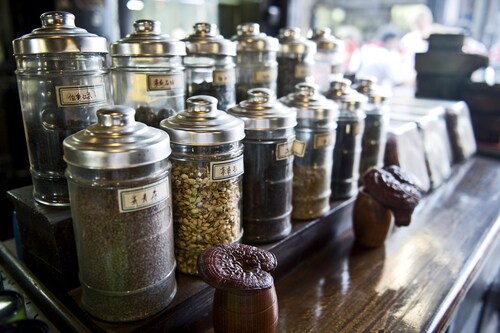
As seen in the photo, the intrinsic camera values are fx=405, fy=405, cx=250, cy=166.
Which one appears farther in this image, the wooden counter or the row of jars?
the wooden counter

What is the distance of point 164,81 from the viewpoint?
38.1 inches

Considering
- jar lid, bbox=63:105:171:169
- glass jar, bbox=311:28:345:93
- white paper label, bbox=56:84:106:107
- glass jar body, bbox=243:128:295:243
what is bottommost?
glass jar body, bbox=243:128:295:243

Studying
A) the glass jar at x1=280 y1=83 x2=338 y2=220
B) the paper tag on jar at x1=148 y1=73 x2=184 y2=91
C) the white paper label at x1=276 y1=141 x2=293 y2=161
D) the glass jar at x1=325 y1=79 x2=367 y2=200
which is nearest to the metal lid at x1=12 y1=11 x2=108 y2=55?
the paper tag on jar at x1=148 y1=73 x2=184 y2=91

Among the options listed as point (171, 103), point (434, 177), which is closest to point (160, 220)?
point (171, 103)

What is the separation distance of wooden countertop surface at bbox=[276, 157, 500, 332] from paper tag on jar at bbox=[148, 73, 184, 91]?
24.3 inches

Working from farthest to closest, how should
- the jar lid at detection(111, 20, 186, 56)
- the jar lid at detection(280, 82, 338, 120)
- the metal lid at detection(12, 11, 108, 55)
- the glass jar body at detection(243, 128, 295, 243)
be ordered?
1. the jar lid at detection(280, 82, 338, 120)
2. the glass jar body at detection(243, 128, 295, 243)
3. the jar lid at detection(111, 20, 186, 56)
4. the metal lid at detection(12, 11, 108, 55)

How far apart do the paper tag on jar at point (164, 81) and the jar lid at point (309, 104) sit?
0.35 m

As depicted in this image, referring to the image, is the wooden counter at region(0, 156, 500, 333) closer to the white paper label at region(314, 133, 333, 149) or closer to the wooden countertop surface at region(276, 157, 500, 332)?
the wooden countertop surface at region(276, 157, 500, 332)

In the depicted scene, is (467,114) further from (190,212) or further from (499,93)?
(190,212)

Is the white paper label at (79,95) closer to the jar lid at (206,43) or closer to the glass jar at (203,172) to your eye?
the glass jar at (203,172)

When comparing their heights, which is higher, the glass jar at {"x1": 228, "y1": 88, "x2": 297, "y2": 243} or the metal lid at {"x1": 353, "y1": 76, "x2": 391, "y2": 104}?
the metal lid at {"x1": 353, "y1": 76, "x2": 391, "y2": 104}

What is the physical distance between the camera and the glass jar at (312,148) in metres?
1.18

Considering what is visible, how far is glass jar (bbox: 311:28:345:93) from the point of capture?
1.52 m

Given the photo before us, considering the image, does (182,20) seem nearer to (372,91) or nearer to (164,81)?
(372,91)
